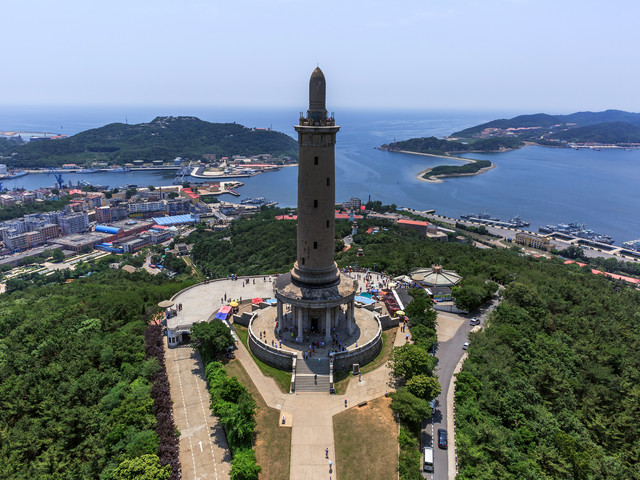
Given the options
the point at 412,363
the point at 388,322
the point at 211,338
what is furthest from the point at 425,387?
the point at 211,338

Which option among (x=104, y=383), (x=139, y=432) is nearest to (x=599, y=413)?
(x=139, y=432)

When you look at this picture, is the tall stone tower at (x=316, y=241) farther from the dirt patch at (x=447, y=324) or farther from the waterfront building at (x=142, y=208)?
the waterfront building at (x=142, y=208)

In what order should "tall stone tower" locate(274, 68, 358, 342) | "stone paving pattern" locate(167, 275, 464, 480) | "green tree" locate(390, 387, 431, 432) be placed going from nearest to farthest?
"stone paving pattern" locate(167, 275, 464, 480) < "green tree" locate(390, 387, 431, 432) < "tall stone tower" locate(274, 68, 358, 342)

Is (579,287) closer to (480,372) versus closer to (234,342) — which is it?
(480,372)

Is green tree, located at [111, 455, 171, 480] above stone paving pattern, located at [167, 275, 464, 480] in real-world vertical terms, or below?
above

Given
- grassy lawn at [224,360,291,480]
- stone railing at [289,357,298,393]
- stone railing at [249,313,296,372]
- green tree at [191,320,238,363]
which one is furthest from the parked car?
green tree at [191,320,238,363]

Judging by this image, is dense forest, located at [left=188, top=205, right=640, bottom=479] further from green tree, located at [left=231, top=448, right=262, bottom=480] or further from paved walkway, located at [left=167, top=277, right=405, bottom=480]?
green tree, located at [left=231, top=448, right=262, bottom=480]

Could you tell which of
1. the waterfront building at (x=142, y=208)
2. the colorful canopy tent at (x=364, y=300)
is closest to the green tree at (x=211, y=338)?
the colorful canopy tent at (x=364, y=300)
